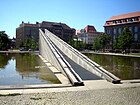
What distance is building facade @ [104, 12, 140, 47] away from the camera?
10086 centimetres

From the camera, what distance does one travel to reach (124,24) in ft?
349

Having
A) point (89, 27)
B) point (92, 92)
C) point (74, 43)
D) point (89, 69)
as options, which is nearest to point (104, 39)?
point (74, 43)

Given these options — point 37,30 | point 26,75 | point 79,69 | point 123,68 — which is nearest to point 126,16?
point 37,30

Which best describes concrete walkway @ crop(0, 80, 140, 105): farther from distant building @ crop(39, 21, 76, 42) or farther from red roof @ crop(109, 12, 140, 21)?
distant building @ crop(39, 21, 76, 42)

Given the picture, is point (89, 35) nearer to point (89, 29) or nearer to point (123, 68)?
point (89, 29)

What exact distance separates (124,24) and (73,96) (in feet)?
329

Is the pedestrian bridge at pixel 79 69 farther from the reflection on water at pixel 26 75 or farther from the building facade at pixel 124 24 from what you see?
the building facade at pixel 124 24

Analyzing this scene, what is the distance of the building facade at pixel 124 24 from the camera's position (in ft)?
331

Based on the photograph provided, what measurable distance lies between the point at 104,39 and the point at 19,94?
3443 inches

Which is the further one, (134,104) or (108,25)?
(108,25)

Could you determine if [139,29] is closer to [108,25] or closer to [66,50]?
[108,25]

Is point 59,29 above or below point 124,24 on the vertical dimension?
above

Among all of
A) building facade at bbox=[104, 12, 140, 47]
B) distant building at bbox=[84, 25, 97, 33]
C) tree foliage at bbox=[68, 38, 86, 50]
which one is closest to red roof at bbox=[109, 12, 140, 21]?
building facade at bbox=[104, 12, 140, 47]

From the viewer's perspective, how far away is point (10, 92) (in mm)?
11672
